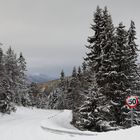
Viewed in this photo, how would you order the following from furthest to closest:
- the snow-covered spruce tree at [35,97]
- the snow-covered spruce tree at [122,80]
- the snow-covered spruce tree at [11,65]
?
the snow-covered spruce tree at [35,97] < the snow-covered spruce tree at [11,65] < the snow-covered spruce tree at [122,80]

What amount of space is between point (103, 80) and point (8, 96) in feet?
73.3

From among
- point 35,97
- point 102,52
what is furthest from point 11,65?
point 102,52

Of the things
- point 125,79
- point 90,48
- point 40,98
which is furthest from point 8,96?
point 40,98

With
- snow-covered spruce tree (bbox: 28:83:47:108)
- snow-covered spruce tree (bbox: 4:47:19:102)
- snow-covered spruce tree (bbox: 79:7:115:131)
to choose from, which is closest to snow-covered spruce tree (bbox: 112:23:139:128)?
snow-covered spruce tree (bbox: 79:7:115:131)

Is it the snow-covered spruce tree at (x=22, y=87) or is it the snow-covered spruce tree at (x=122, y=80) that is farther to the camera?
the snow-covered spruce tree at (x=22, y=87)

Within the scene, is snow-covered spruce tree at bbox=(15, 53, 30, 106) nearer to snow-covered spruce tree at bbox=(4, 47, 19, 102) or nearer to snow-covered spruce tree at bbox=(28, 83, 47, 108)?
snow-covered spruce tree at bbox=(4, 47, 19, 102)

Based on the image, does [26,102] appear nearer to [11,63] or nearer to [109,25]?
[11,63]

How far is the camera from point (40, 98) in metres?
121

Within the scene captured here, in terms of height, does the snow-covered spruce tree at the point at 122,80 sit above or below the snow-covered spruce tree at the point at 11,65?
below

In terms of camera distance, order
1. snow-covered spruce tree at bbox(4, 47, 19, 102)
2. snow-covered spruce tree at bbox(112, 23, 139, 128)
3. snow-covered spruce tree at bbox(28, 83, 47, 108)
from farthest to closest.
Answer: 1. snow-covered spruce tree at bbox(28, 83, 47, 108)
2. snow-covered spruce tree at bbox(4, 47, 19, 102)
3. snow-covered spruce tree at bbox(112, 23, 139, 128)

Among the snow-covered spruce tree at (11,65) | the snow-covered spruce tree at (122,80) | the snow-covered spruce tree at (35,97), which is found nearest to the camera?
the snow-covered spruce tree at (122,80)

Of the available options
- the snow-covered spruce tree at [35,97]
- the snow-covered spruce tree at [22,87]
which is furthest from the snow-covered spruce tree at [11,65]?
the snow-covered spruce tree at [35,97]

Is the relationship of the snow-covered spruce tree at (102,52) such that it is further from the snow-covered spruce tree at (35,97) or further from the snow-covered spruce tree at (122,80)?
the snow-covered spruce tree at (35,97)

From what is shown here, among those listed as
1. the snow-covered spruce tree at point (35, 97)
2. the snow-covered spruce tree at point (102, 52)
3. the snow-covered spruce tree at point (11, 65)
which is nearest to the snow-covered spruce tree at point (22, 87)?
→ the snow-covered spruce tree at point (11, 65)
